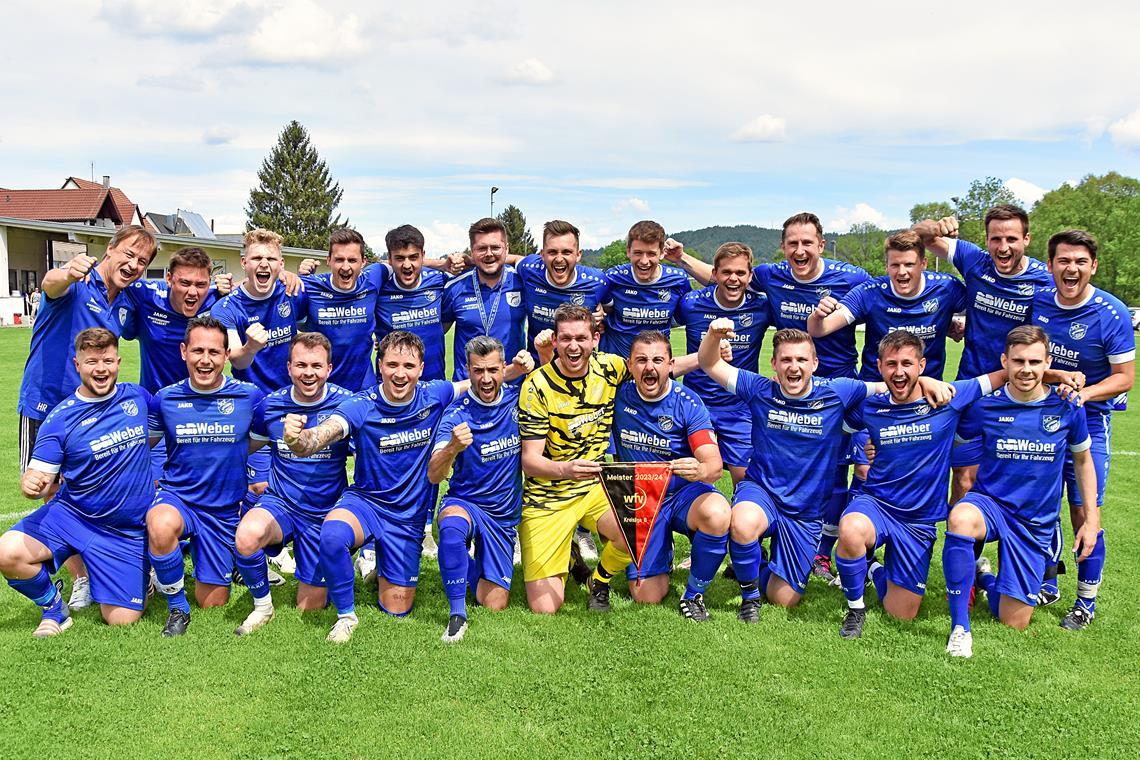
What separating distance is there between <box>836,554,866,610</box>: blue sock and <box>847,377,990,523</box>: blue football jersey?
1.59ft

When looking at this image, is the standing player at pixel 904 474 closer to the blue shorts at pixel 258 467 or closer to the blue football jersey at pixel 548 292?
the blue football jersey at pixel 548 292

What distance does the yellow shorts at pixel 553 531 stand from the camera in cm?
531

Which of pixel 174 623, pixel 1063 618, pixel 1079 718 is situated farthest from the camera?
pixel 1063 618

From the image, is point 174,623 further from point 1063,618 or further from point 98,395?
point 1063,618

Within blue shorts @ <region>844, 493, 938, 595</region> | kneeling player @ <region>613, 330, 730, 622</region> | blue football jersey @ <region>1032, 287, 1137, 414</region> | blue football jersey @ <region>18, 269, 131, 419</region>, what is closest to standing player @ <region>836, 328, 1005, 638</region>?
blue shorts @ <region>844, 493, 938, 595</region>

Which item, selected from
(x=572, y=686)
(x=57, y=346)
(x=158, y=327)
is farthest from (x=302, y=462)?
(x=572, y=686)

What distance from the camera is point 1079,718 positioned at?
12.9 ft

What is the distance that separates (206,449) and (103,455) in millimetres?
547

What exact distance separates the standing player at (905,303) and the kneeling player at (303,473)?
331 cm

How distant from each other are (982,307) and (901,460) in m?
1.41

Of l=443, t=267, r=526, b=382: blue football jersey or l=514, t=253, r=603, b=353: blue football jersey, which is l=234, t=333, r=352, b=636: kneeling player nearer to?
l=443, t=267, r=526, b=382: blue football jersey

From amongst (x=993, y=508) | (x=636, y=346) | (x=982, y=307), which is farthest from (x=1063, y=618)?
(x=636, y=346)

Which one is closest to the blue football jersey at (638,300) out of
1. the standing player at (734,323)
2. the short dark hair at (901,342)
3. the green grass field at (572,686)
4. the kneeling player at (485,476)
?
the standing player at (734,323)

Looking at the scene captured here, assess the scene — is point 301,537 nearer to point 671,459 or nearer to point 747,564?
point 671,459
